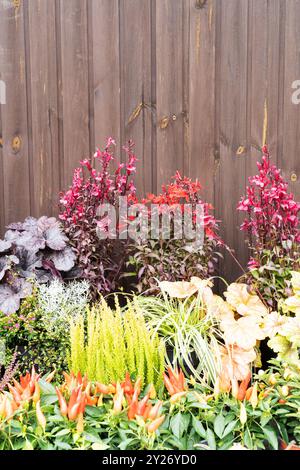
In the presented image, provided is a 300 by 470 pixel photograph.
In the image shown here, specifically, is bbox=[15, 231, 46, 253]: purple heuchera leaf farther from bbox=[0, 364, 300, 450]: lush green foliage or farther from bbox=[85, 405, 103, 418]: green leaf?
bbox=[85, 405, 103, 418]: green leaf

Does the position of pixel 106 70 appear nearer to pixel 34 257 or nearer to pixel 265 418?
pixel 34 257

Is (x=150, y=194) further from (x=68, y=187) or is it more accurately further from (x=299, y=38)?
(x=299, y=38)

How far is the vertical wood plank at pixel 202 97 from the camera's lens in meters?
2.98

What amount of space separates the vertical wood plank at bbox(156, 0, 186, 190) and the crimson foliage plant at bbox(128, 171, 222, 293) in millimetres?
266

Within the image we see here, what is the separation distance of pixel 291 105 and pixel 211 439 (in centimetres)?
208

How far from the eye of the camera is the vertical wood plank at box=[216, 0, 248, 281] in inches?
118

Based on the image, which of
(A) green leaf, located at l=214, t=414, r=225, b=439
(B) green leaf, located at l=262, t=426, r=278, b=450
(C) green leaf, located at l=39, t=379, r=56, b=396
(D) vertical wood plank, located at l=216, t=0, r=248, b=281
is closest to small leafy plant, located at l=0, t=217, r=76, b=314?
(C) green leaf, located at l=39, t=379, r=56, b=396

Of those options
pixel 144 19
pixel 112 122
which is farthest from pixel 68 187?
pixel 144 19

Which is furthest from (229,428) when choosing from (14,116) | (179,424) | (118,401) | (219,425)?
(14,116)

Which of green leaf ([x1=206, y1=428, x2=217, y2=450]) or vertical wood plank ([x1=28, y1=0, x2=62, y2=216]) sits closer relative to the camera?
green leaf ([x1=206, y1=428, x2=217, y2=450])

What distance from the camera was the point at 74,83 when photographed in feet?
9.85

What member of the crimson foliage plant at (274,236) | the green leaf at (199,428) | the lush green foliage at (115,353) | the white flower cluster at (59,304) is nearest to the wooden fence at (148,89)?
the crimson foliage plant at (274,236)

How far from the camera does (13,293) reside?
2576 millimetres

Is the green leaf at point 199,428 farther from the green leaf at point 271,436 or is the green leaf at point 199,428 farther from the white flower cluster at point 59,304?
the white flower cluster at point 59,304
